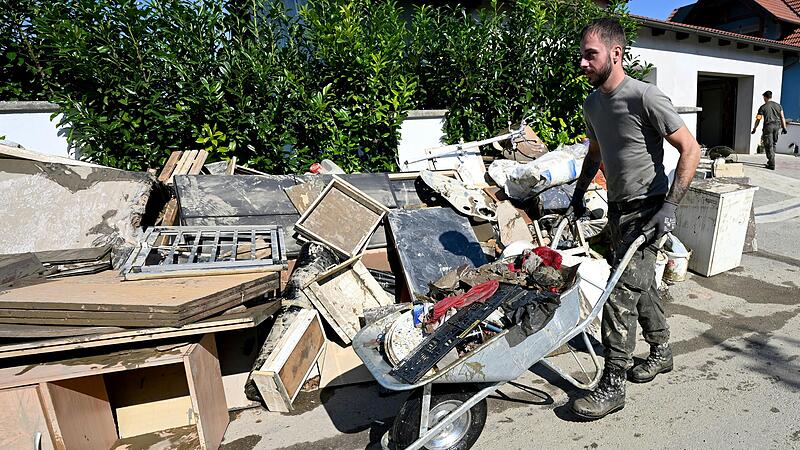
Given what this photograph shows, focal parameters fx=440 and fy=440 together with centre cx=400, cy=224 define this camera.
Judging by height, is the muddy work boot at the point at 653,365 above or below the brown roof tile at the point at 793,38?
below

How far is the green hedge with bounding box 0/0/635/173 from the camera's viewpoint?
458cm

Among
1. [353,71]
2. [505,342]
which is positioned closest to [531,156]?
[353,71]

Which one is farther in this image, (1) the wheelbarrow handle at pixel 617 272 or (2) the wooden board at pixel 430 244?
(2) the wooden board at pixel 430 244

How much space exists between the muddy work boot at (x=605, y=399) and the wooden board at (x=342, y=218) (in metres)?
2.10

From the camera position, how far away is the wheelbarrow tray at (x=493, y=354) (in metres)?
1.96

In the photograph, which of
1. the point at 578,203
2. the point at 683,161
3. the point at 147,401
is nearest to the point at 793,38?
the point at 578,203

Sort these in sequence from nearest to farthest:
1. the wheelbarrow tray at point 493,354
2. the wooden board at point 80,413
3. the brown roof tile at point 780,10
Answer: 1. the wheelbarrow tray at point 493,354
2. the wooden board at point 80,413
3. the brown roof tile at point 780,10

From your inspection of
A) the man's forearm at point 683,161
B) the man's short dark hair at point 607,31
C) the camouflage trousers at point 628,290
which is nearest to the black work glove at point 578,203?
the camouflage trousers at point 628,290

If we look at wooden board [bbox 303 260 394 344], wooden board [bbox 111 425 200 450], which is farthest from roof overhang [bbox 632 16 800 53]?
wooden board [bbox 111 425 200 450]

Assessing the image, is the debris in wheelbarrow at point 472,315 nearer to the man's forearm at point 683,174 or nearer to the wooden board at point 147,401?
the man's forearm at point 683,174

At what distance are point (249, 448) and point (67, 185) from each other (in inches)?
109

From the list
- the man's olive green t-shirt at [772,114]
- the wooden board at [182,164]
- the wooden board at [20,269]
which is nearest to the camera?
the wooden board at [20,269]

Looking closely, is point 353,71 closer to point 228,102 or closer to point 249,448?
point 228,102

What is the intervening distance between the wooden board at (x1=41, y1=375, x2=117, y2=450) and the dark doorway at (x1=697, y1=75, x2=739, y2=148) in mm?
16739
